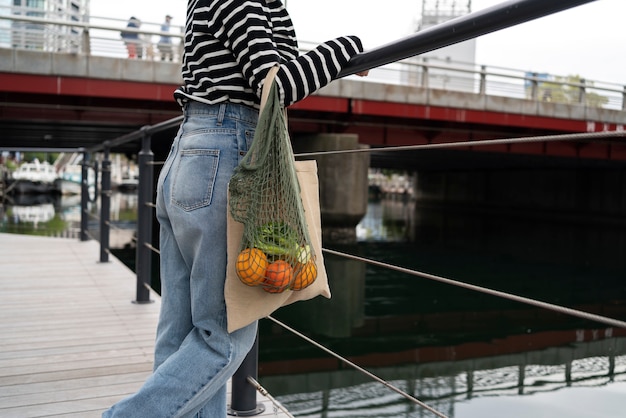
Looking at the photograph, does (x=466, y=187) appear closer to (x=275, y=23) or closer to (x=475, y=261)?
(x=475, y=261)

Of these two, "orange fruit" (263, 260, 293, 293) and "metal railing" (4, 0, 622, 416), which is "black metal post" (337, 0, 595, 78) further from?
"orange fruit" (263, 260, 293, 293)

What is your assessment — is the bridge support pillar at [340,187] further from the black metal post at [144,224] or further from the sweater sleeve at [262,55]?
the sweater sleeve at [262,55]

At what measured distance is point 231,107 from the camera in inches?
59.6

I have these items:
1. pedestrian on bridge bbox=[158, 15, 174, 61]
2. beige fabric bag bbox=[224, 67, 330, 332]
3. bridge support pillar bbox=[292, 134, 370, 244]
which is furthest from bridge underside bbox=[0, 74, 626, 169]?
beige fabric bag bbox=[224, 67, 330, 332]

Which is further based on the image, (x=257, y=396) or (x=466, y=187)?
(x=466, y=187)

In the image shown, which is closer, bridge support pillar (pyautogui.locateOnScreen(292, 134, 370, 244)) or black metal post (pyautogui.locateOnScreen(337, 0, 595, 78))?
black metal post (pyautogui.locateOnScreen(337, 0, 595, 78))

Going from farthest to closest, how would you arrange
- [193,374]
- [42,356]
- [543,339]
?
[543,339] < [42,356] < [193,374]

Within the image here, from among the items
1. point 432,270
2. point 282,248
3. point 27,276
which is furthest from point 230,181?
point 432,270

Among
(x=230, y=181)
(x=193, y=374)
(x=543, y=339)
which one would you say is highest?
(x=230, y=181)

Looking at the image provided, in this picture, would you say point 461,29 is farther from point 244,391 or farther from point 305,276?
point 244,391

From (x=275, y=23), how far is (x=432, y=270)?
473 inches

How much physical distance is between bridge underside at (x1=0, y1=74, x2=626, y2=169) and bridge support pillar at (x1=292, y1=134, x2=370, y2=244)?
0.50 meters

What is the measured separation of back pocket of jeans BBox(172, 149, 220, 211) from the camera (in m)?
1.45

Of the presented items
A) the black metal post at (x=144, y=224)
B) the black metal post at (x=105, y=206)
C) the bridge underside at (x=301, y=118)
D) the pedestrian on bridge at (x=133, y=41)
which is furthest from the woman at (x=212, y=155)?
the pedestrian on bridge at (x=133, y=41)
